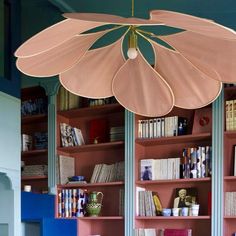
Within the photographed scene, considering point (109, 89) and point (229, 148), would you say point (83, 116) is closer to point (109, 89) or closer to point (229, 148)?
point (229, 148)

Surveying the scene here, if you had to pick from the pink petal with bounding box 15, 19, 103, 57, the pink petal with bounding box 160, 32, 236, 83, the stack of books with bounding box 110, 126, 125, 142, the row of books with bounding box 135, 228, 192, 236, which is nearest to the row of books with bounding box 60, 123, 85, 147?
the stack of books with bounding box 110, 126, 125, 142

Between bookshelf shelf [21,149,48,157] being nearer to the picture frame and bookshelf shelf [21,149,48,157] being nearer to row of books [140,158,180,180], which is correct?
row of books [140,158,180,180]

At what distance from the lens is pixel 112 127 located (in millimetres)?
4871

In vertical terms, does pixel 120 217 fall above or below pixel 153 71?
below

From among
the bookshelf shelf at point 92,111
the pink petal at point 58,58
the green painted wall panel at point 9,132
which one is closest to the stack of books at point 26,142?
the bookshelf shelf at point 92,111

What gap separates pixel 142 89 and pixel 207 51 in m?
0.44

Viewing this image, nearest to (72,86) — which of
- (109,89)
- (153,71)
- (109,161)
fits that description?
(109,89)

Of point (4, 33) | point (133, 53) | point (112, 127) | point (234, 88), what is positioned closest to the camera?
point (133, 53)

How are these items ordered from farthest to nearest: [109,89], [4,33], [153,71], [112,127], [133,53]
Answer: [112,127] < [4,33] < [109,89] < [153,71] < [133,53]

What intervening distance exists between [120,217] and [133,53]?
259cm

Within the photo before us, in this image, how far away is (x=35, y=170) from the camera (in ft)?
16.6

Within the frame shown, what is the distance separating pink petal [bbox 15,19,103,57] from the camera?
191cm

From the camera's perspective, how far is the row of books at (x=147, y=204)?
176 inches

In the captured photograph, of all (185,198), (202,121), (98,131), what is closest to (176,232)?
(185,198)
